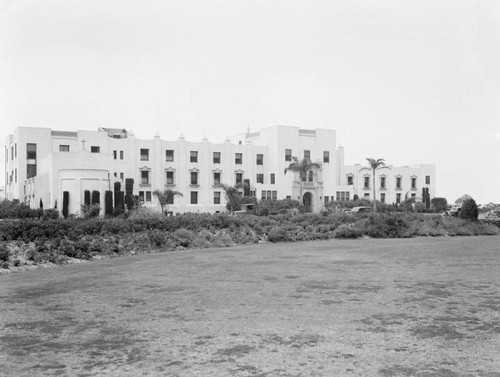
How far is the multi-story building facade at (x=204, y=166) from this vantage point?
2571 inches

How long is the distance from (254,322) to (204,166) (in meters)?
64.2

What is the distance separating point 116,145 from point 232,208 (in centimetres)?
1512

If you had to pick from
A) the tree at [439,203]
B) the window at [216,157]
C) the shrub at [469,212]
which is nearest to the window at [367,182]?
the tree at [439,203]

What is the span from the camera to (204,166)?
71.8 meters

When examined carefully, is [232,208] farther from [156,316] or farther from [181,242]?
[156,316]

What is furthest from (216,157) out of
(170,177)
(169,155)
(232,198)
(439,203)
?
(439,203)

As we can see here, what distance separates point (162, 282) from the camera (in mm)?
12516

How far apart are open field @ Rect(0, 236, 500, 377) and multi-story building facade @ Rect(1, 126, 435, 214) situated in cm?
4284

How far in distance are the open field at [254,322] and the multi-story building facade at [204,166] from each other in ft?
141

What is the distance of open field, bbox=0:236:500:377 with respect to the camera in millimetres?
5969

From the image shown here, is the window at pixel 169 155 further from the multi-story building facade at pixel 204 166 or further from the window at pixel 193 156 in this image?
the window at pixel 193 156

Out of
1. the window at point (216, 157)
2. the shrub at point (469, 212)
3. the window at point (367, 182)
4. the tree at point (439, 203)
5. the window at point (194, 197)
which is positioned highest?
the window at point (216, 157)

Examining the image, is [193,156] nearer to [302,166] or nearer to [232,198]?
[232,198]

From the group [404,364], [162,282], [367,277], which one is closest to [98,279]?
[162,282]
